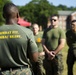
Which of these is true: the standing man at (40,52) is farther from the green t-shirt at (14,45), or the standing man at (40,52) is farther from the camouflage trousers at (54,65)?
the green t-shirt at (14,45)

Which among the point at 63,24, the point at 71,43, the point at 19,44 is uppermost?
the point at 19,44

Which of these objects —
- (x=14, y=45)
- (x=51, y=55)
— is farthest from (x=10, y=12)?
(x=51, y=55)

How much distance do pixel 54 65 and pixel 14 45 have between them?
4086 mm

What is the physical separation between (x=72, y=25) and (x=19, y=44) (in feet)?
14.5

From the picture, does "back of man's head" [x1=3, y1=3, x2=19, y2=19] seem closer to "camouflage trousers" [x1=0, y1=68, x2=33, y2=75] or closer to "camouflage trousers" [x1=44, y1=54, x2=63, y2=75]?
"camouflage trousers" [x1=0, y1=68, x2=33, y2=75]

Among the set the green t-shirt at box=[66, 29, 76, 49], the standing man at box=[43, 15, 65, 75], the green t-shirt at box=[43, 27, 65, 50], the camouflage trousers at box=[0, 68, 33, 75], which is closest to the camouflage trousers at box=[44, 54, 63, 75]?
the standing man at box=[43, 15, 65, 75]

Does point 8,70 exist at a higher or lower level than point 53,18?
lower

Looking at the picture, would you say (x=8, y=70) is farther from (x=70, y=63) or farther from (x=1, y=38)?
(x=70, y=63)

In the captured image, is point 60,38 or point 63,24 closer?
point 60,38

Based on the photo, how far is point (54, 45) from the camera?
798 centimetres

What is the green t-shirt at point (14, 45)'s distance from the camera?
411 cm

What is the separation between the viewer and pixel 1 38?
416cm

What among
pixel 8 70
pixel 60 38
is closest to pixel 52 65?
pixel 60 38

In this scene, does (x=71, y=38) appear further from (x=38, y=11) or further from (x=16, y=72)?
(x=38, y=11)
